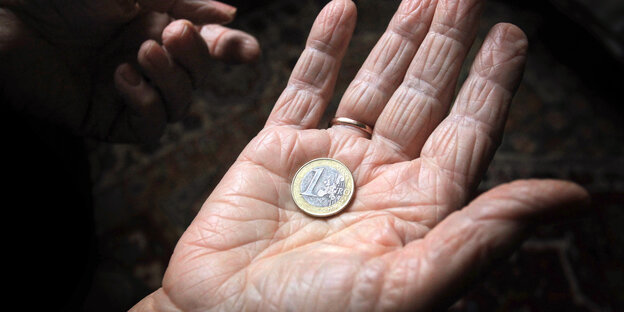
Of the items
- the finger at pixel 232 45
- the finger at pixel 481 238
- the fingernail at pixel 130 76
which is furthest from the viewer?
the finger at pixel 232 45

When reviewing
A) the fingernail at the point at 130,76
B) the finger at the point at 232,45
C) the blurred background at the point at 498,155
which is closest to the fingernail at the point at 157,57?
the fingernail at the point at 130,76

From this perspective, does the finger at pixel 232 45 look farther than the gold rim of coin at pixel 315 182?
Yes

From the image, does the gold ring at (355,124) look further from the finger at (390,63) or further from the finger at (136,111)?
the finger at (136,111)

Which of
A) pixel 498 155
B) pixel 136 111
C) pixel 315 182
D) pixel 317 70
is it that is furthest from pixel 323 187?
pixel 498 155

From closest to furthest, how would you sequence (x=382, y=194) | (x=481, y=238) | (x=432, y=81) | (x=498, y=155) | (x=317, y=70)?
(x=481, y=238)
(x=382, y=194)
(x=432, y=81)
(x=317, y=70)
(x=498, y=155)

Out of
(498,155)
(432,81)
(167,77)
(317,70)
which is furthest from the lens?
(498,155)

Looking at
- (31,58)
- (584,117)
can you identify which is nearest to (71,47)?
(31,58)

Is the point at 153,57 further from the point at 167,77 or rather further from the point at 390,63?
the point at 390,63
